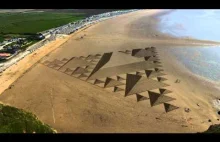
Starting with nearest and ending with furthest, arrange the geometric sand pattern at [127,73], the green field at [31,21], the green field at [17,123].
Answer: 1. the green field at [17,123]
2. the geometric sand pattern at [127,73]
3. the green field at [31,21]

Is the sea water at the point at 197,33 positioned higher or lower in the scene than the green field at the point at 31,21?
higher

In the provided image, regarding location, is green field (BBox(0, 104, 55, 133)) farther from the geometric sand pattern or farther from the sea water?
the sea water

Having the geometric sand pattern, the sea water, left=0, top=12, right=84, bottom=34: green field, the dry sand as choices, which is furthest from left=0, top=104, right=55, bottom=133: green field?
left=0, top=12, right=84, bottom=34: green field

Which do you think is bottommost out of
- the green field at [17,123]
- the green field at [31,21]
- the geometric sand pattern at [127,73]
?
the green field at [31,21]

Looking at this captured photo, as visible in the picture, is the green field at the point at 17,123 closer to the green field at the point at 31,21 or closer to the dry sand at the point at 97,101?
the dry sand at the point at 97,101

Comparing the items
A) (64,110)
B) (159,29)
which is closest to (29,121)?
(64,110)

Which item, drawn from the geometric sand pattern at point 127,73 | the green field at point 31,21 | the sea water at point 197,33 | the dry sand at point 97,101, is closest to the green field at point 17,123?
the dry sand at point 97,101
